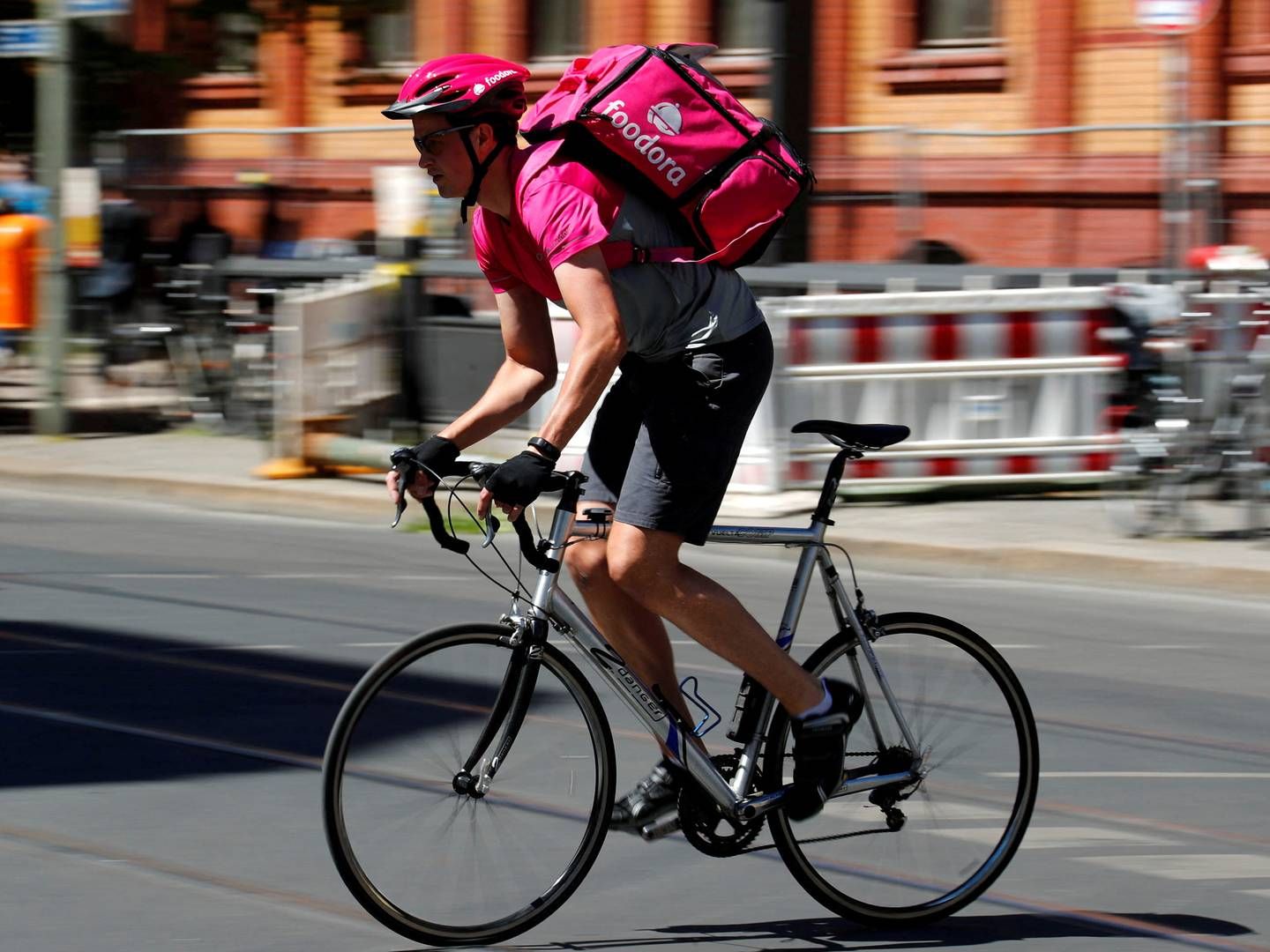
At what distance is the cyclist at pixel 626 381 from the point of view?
12.8 feet

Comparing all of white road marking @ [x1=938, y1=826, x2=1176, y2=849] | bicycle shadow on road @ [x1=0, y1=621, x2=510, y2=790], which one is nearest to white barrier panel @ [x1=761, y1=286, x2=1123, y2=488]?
bicycle shadow on road @ [x1=0, y1=621, x2=510, y2=790]

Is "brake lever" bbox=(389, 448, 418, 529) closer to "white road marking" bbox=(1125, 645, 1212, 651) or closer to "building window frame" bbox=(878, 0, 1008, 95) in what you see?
"white road marking" bbox=(1125, 645, 1212, 651)

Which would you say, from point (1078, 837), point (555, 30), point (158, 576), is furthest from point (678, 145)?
point (555, 30)

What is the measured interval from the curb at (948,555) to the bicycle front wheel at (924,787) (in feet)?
15.6

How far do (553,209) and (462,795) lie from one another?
1.18 meters

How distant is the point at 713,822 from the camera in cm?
422

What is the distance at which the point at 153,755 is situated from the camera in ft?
18.7

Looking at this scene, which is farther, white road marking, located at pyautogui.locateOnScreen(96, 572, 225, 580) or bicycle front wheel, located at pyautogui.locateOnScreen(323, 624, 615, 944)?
white road marking, located at pyautogui.locateOnScreen(96, 572, 225, 580)

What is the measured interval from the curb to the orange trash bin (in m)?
3.68

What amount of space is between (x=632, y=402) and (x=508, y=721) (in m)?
0.71

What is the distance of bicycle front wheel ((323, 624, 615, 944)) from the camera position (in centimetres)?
395

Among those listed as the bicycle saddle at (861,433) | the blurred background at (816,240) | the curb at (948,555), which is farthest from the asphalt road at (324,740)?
the blurred background at (816,240)

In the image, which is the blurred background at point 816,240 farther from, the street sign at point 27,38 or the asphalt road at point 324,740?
the asphalt road at point 324,740

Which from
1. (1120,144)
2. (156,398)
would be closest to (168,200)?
(156,398)
